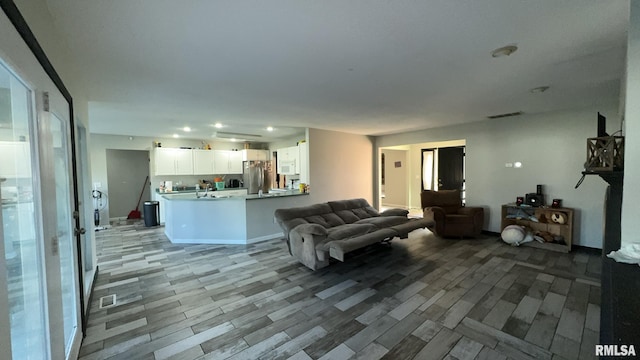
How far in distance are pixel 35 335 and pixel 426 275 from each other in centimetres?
358

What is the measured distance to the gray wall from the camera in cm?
742

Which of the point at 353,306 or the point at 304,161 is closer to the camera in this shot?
the point at 353,306

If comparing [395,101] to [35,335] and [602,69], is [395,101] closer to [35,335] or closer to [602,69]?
[602,69]

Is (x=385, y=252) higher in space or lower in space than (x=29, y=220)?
lower

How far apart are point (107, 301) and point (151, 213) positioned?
416 cm

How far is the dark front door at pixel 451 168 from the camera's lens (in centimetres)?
699

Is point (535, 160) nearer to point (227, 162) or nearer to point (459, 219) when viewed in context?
point (459, 219)

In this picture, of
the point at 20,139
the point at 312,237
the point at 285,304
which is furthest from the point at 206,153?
the point at 20,139

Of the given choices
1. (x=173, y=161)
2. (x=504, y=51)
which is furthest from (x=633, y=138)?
(x=173, y=161)

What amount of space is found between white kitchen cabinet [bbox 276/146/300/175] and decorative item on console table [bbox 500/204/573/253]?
4.55 meters

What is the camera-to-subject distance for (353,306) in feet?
8.87

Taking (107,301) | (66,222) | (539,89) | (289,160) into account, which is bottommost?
(107,301)

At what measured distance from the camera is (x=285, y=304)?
2777 mm

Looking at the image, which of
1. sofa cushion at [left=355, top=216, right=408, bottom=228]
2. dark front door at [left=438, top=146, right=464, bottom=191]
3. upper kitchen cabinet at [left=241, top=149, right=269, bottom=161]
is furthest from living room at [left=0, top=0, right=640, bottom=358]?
upper kitchen cabinet at [left=241, top=149, right=269, bottom=161]
